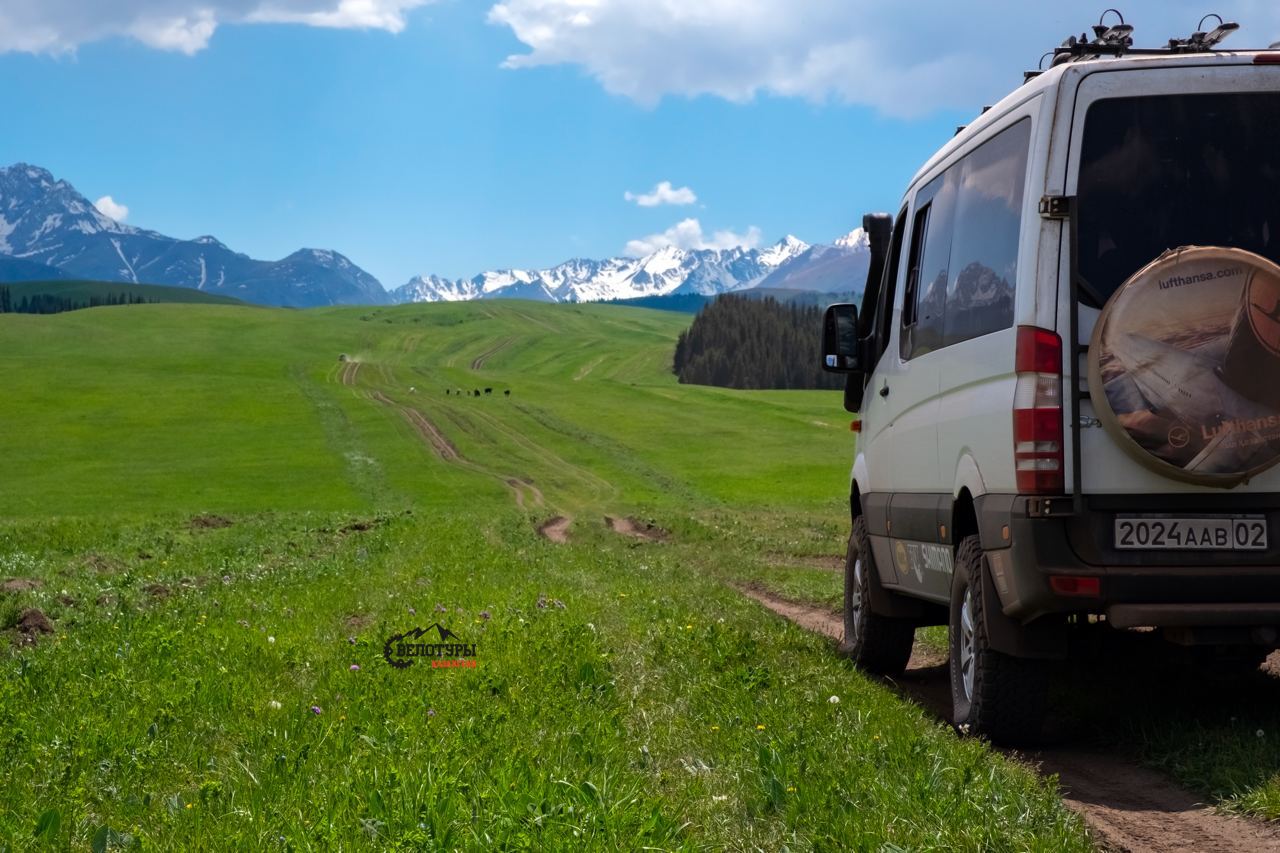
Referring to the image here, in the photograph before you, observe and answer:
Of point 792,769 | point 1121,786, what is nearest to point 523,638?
point 792,769

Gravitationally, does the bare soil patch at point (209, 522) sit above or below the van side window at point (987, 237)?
below

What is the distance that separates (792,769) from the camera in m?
6.04

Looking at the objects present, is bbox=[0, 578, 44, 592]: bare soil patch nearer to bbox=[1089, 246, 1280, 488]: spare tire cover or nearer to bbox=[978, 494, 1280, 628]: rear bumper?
bbox=[978, 494, 1280, 628]: rear bumper

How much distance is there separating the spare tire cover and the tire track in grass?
5.38ft

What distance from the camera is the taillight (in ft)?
21.5

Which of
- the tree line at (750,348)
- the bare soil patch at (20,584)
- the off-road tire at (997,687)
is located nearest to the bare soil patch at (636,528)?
the bare soil patch at (20,584)

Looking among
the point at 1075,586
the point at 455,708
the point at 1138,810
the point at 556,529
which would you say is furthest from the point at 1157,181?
the point at 556,529

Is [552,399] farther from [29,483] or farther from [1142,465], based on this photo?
[1142,465]

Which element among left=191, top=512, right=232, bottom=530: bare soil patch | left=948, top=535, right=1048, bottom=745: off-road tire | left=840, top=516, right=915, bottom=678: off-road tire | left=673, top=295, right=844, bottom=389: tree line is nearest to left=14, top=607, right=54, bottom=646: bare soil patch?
left=840, top=516, right=915, bottom=678: off-road tire

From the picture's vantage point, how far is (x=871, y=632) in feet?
34.9

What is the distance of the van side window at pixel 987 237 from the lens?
7137 millimetres

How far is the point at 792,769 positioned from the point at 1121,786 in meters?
1.86

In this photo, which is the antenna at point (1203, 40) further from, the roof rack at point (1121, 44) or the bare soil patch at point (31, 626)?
the bare soil patch at point (31, 626)

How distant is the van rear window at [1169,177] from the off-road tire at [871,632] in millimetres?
4497
